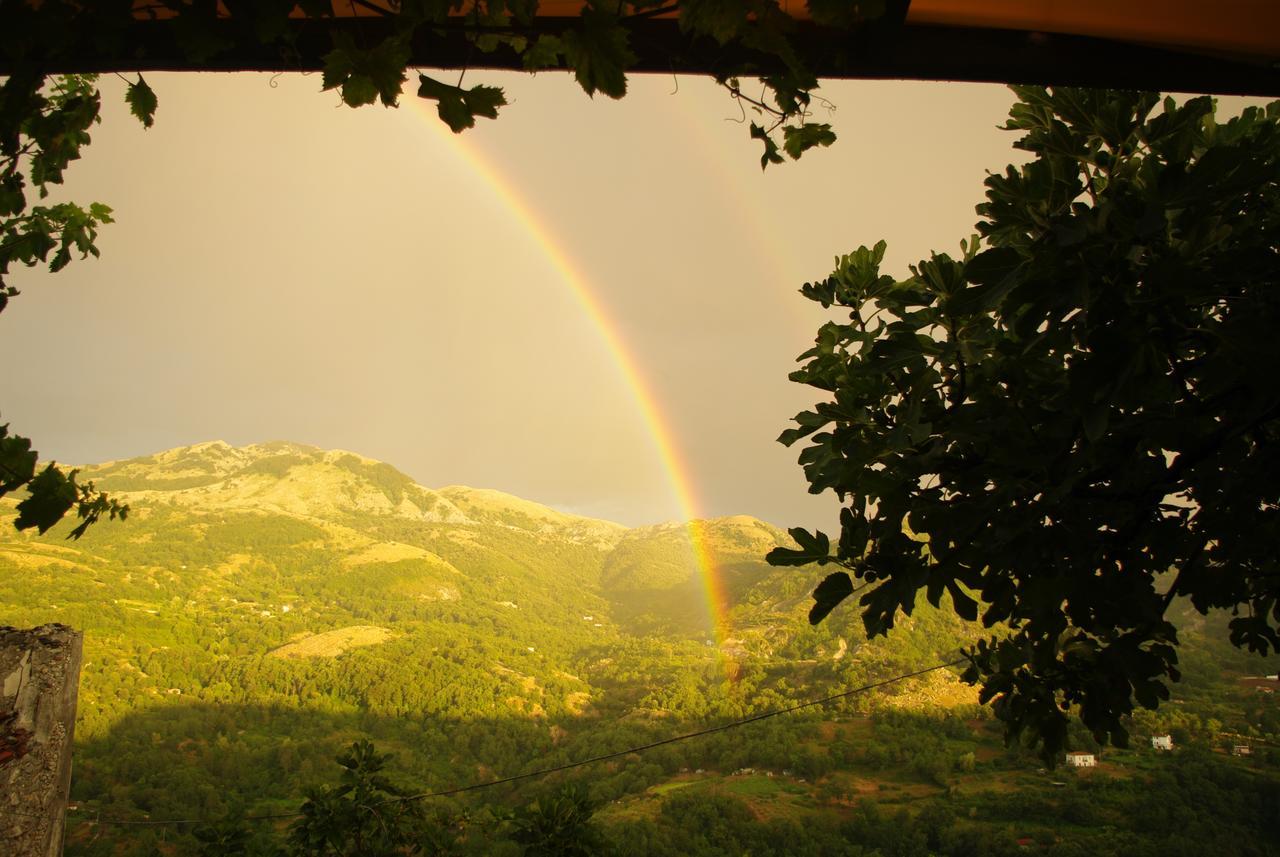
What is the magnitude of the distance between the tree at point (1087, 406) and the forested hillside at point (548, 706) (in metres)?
7.75

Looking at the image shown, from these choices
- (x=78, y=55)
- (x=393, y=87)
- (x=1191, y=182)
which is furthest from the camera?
(x=1191, y=182)

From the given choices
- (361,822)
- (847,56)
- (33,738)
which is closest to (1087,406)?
(847,56)

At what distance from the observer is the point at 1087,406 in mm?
1267

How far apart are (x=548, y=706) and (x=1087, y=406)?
74831mm

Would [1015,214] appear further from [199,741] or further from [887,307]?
[199,741]

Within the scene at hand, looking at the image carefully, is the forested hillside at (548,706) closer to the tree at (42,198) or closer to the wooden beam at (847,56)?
the tree at (42,198)

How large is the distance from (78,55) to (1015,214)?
193cm

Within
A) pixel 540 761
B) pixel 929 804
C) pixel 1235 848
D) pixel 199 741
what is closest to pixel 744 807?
pixel 929 804

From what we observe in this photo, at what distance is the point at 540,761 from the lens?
57.5 meters

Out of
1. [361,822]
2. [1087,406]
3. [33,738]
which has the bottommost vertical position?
[361,822]

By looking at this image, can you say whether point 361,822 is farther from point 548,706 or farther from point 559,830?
point 548,706

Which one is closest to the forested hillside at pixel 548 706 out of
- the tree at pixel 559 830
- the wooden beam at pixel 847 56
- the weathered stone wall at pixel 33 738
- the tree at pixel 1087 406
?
the tree at pixel 559 830

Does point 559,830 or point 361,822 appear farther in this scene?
point 559,830

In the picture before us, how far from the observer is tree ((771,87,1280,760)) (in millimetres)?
1237
